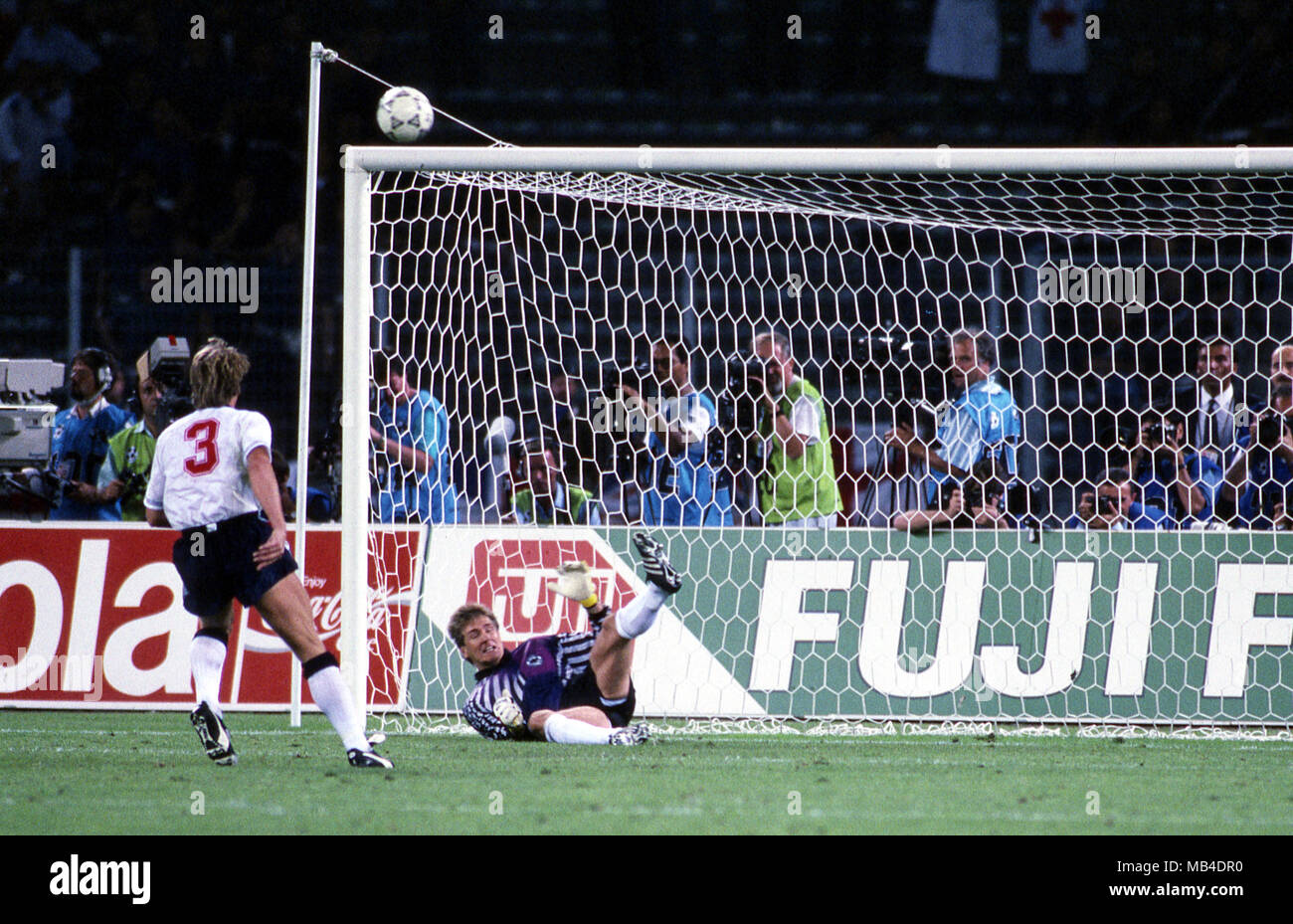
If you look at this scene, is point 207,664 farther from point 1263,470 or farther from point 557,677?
point 1263,470

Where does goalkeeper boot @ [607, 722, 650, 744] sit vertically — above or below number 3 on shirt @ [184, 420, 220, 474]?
below

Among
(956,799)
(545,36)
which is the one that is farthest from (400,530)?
(545,36)

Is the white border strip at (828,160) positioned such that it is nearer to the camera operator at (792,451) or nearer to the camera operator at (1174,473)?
the camera operator at (792,451)

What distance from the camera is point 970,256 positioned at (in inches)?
471

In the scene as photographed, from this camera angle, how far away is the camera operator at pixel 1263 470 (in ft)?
25.8

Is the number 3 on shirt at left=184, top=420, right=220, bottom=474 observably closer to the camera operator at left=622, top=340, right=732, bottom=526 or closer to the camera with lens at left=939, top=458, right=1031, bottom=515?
the camera operator at left=622, top=340, right=732, bottom=526

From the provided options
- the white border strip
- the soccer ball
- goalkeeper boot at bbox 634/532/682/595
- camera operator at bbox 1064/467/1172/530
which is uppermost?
the soccer ball

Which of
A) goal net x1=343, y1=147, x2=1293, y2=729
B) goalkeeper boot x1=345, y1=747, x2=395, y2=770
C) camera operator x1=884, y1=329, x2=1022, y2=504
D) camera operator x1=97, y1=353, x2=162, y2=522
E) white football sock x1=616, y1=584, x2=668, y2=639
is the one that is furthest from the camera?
camera operator x1=97, y1=353, x2=162, y2=522

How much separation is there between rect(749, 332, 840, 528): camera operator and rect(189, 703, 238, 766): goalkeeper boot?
3235 millimetres

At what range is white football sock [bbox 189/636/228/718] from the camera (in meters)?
5.74

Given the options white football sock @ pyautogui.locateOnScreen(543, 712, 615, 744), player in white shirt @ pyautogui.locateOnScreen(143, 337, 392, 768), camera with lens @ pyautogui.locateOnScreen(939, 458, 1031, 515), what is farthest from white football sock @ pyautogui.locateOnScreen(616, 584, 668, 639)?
camera with lens @ pyautogui.locateOnScreen(939, 458, 1031, 515)

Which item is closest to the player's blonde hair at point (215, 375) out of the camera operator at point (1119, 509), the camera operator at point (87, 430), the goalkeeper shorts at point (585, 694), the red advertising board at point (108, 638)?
the goalkeeper shorts at point (585, 694)

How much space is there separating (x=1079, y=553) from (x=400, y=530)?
334 cm

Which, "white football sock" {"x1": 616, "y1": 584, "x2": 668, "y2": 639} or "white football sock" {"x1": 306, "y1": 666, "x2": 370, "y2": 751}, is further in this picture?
"white football sock" {"x1": 616, "y1": 584, "x2": 668, "y2": 639}
